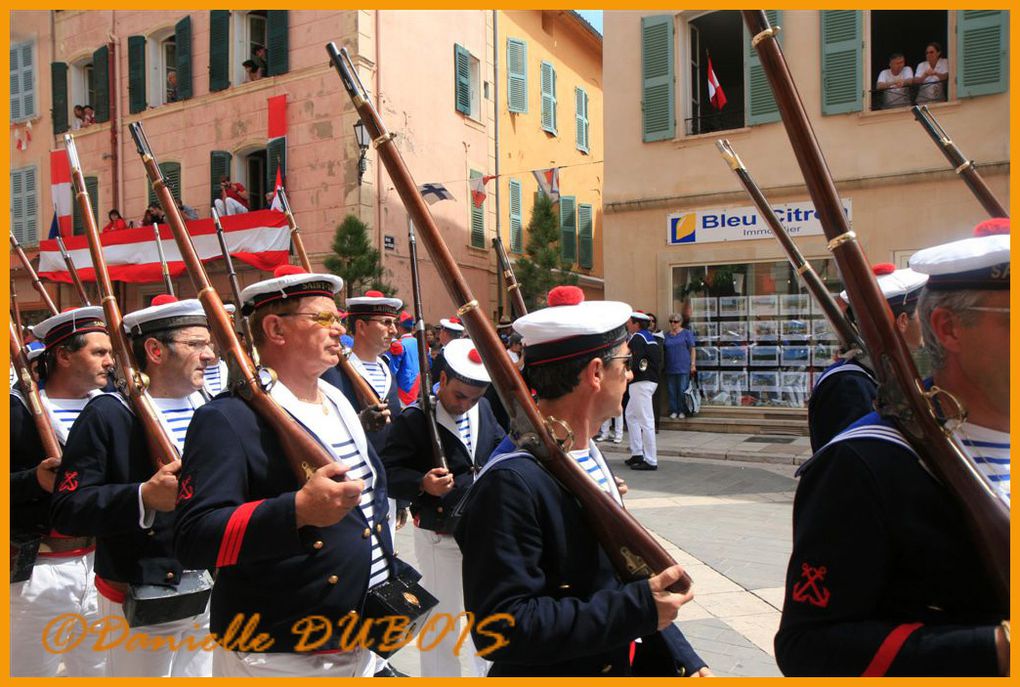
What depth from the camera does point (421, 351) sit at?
464 centimetres

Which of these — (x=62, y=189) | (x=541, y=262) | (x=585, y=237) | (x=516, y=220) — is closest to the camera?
(x=541, y=262)

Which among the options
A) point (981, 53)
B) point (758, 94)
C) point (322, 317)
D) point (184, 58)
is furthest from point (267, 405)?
point (184, 58)

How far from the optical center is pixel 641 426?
10.6 m

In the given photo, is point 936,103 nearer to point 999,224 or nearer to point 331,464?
point 999,224

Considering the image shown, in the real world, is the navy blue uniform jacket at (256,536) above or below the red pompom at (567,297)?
below

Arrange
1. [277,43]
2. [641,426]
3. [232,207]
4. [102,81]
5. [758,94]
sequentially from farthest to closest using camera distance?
[102,81]
[277,43]
[232,207]
[758,94]
[641,426]

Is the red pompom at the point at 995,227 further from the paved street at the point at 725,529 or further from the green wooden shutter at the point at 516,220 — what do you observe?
the green wooden shutter at the point at 516,220

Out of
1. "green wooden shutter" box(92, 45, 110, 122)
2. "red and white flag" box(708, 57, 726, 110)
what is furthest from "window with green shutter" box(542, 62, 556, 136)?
"green wooden shutter" box(92, 45, 110, 122)

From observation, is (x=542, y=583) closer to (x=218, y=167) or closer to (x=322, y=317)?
(x=322, y=317)

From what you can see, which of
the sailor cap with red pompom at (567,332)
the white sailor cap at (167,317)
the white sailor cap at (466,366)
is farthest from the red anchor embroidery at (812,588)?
the white sailor cap at (167,317)

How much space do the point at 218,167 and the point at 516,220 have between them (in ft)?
24.9

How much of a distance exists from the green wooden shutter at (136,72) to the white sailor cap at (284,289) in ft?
64.4

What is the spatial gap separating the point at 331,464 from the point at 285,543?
0.26 m

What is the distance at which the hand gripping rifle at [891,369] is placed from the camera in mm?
1591
